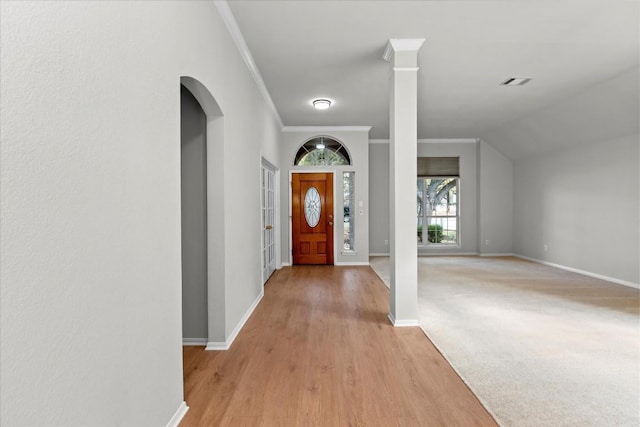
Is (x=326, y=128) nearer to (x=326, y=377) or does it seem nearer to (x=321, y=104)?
(x=321, y=104)

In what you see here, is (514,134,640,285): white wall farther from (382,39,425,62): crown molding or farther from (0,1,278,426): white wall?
(0,1,278,426): white wall

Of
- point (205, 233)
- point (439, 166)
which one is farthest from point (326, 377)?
point (439, 166)

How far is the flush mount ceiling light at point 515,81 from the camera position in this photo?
4.48 metres

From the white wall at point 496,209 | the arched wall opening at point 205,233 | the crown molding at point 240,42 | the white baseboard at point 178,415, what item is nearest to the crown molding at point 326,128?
the crown molding at point 240,42

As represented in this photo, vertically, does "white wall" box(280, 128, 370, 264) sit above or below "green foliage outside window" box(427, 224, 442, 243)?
above

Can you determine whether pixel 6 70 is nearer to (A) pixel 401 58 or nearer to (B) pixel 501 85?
(A) pixel 401 58

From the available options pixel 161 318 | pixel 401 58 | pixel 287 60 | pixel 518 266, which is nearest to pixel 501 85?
pixel 401 58

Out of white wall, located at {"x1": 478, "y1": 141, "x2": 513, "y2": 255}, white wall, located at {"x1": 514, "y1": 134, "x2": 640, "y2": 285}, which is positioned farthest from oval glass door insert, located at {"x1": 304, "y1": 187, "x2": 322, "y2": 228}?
white wall, located at {"x1": 514, "y1": 134, "x2": 640, "y2": 285}

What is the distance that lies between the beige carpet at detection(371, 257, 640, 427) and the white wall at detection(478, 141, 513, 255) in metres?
2.75

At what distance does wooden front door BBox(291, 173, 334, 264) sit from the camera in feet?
22.8

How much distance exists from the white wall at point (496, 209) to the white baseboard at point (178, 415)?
311 inches

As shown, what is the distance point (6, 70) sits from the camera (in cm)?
85

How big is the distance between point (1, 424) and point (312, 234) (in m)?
6.16

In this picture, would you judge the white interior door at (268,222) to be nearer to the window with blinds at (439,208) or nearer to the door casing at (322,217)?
the door casing at (322,217)
